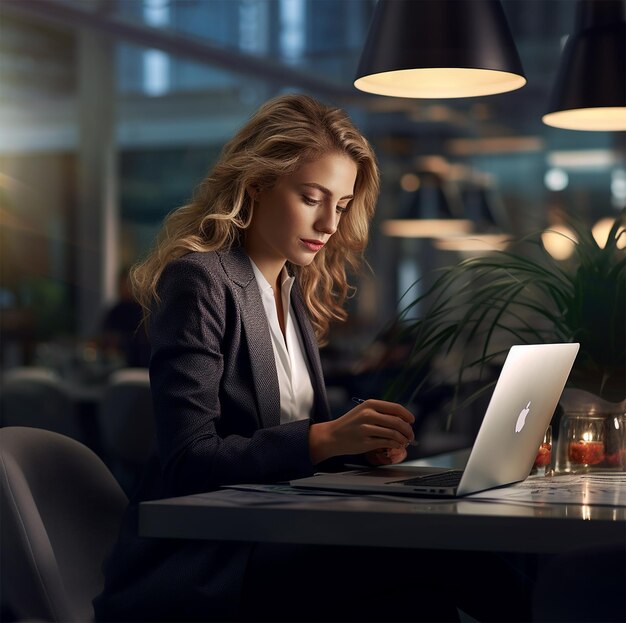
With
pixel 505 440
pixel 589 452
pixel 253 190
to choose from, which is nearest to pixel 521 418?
pixel 505 440

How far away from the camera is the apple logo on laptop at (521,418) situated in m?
1.87

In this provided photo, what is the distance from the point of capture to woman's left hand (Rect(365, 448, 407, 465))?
218 centimetres

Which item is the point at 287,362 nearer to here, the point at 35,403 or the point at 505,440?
the point at 505,440

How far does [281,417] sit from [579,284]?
682 mm

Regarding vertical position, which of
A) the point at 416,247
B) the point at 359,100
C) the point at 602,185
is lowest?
the point at 416,247

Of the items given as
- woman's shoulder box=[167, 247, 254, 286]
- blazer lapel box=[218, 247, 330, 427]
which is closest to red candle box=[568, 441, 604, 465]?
blazer lapel box=[218, 247, 330, 427]

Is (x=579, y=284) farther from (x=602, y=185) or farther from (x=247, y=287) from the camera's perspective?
(x=602, y=185)

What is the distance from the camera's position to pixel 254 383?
2072 millimetres

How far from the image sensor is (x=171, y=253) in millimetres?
2195

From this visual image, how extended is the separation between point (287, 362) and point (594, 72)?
44.4 inches

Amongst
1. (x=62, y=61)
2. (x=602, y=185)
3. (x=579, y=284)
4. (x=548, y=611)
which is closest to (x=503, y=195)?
(x=602, y=185)

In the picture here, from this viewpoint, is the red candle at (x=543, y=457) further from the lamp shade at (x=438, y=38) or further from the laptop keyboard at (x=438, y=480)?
the lamp shade at (x=438, y=38)

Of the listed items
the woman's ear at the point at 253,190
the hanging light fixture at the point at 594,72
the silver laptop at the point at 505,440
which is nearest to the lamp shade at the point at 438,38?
the woman's ear at the point at 253,190

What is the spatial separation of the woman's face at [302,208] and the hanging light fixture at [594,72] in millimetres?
840
